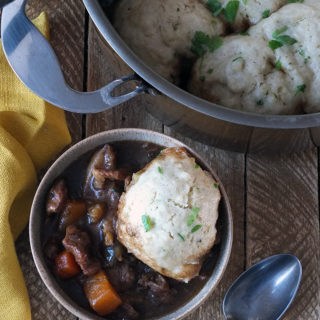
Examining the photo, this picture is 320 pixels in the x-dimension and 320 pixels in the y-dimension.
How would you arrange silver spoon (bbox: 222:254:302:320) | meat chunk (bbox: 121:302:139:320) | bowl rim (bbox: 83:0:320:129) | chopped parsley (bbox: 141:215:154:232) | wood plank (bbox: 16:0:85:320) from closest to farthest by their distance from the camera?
bowl rim (bbox: 83:0:320:129)
chopped parsley (bbox: 141:215:154:232)
meat chunk (bbox: 121:302:139:320)
silver spoon (bbox: 222:254:302:320)
wood plank (bbox: 16:0:85:320)

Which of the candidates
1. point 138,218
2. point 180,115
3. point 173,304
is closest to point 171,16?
point 180,115

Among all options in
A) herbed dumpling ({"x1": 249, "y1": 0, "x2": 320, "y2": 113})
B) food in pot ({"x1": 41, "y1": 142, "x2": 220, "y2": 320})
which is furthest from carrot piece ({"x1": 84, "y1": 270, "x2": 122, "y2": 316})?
herbed dumpling ({"x1": 249, "y1": 0, "x2": 320, "y2": 113})

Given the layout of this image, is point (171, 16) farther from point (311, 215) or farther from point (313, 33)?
point (311, 215)

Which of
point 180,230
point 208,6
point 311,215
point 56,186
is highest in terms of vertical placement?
point 208,6

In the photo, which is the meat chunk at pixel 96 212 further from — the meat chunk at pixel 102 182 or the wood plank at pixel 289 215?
the wood plank at pixel 289 215

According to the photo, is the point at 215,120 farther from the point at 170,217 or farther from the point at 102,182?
the point at 102,182

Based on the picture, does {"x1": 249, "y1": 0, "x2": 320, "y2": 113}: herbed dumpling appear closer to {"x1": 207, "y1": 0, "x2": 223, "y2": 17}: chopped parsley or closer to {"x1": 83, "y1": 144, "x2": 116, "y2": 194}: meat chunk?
{"x1": 207, "y1": 0, "x2": 223, "y2": 17}: chopped parsley
